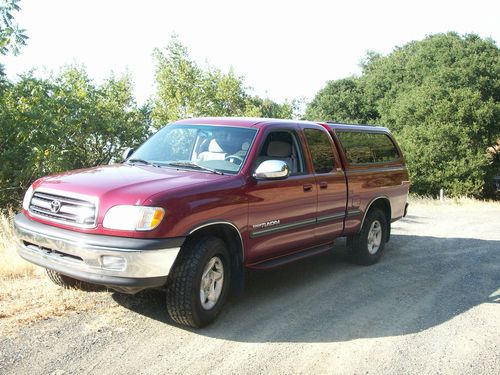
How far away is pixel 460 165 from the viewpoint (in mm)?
34500

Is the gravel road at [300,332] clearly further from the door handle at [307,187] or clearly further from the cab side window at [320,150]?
the cab side window at [320,150]

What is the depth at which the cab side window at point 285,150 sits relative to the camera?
5.67m

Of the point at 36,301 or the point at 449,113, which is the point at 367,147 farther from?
the point at 449,113

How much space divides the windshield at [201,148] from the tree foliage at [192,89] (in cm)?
1647

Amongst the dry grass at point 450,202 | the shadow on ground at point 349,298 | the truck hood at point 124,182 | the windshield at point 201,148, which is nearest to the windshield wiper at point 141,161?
the windshield at point 201,148

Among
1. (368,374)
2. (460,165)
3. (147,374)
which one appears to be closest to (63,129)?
(147,374)

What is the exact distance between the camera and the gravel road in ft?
13.2

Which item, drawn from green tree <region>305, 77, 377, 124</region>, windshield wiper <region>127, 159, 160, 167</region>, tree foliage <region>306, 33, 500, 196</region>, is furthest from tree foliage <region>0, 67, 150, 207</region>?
green tree <region>305, 77, 377, 124</region>

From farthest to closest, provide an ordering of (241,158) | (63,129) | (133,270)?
(63,129) < (241,158) < (133,270)

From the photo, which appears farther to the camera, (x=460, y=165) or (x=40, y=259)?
(x=460, y=165)

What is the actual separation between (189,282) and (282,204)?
1.56m

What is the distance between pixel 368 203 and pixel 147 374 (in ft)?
14.5

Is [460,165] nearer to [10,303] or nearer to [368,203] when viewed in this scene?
[368,203]

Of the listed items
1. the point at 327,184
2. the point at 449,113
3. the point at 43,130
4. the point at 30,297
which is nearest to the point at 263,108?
the point at 449,113
